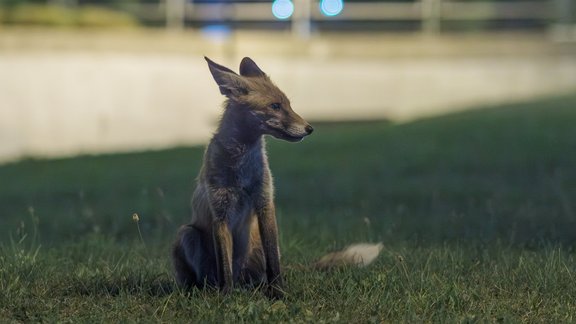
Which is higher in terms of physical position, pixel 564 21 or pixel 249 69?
pixel 249 69

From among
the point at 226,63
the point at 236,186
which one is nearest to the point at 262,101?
the point at 236,186

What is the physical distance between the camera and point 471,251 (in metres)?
7.17

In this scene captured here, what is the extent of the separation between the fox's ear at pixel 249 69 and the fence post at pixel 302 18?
526 inches

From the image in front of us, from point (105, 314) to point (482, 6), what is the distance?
16463 millimetres

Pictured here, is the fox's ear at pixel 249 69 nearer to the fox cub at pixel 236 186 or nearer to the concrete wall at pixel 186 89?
the fox cub at pixel 236 186

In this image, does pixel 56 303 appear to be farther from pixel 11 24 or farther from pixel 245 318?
pixel 11 24

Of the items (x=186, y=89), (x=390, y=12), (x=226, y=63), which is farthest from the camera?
(x=390, y=12)

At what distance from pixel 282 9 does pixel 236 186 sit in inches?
575

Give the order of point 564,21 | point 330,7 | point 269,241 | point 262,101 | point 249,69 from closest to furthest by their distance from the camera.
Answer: point 262,101 < point 269,241 < point 249,69 < point 564,21 < point 330,7

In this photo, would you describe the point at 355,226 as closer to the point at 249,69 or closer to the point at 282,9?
the point at 249,69

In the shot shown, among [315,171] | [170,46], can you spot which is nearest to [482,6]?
[170,46]

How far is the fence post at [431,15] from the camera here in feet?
65.5

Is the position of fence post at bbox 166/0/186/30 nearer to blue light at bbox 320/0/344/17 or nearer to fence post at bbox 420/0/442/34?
blue light at bbox 320/0/344/17

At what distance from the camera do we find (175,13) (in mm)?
19703
